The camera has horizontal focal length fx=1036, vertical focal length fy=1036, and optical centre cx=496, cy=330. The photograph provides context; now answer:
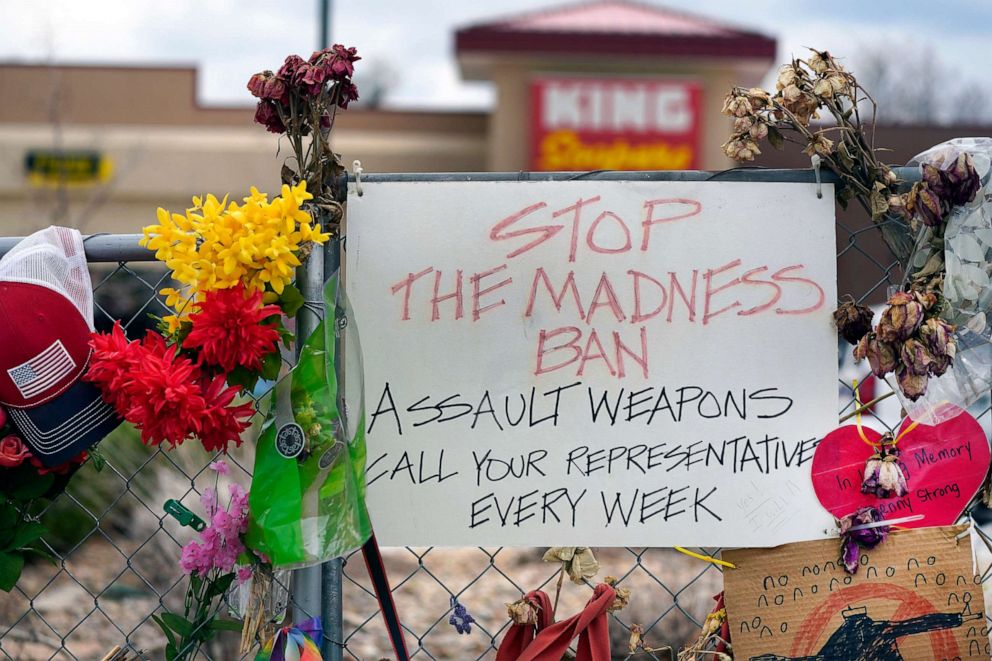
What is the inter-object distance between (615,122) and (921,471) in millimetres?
14087

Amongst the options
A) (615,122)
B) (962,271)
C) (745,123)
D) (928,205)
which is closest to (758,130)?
(745,123)

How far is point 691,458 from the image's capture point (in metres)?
1.96

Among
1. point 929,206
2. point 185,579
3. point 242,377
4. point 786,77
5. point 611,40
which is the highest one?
point 611,40

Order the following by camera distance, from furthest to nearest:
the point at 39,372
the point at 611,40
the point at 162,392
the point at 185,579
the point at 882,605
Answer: the point at 611,40 → the point at 185,579 → the point at 882,605 → the point at 39,372 → the point at 162,392

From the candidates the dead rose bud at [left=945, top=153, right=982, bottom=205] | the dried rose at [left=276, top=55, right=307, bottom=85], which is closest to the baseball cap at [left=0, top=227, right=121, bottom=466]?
the dried rose at [left=276, top=55, right=307, bottom=85]

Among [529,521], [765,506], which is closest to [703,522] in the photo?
[765,506]

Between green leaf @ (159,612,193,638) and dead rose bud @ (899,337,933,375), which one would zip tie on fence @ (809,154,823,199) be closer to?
dead rose bud @ (899,337,933,375)

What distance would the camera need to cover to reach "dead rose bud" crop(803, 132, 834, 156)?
6.29 ft

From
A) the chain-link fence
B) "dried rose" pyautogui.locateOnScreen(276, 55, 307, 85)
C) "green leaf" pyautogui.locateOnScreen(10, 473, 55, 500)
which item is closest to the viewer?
"dried rose" pyautogui.locateOnScreen(276, 55, 307, 85)

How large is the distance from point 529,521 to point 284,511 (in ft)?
1.53

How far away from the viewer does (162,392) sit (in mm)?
1717

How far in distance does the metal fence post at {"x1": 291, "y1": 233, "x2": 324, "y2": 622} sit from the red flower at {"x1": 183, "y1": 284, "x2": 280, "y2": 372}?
127 mm

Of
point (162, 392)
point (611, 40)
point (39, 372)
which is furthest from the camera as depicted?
point (611, 40)

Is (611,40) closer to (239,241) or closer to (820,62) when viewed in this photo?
(820,62)
